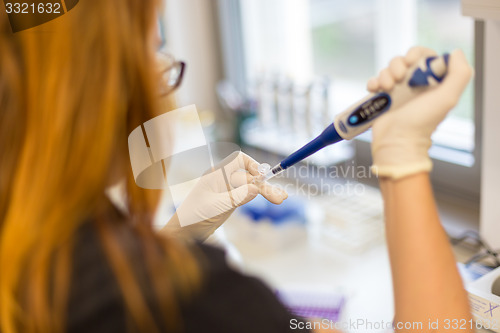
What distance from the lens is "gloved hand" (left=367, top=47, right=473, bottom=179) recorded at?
2.05 feet

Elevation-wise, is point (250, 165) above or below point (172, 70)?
below

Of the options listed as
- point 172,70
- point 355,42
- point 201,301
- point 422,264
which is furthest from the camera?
point 355,42

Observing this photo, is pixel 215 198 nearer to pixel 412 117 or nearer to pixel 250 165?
pixel 250 165

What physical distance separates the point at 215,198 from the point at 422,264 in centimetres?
37

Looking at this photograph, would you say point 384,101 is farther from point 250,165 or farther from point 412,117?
point 250,165

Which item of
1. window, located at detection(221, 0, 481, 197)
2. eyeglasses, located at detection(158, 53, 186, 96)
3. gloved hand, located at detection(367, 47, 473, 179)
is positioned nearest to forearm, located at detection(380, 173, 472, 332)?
gloved hand, located at detection(367, 47, 473, 179)

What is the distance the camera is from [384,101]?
667 mm

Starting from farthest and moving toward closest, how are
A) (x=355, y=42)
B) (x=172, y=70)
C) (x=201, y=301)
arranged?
(x=355, y=42), (x=172, y=70), (x=201, y=301)

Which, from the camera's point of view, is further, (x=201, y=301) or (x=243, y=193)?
(x=243, y=193)

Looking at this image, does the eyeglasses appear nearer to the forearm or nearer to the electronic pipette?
the electronic pipette

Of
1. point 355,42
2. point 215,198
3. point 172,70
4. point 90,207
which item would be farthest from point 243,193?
point 355,42

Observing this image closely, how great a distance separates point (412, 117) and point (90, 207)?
16.0 inches

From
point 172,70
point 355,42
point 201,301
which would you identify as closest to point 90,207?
point 201,301

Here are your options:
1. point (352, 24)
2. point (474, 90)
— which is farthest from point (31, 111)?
point (352, 24)
